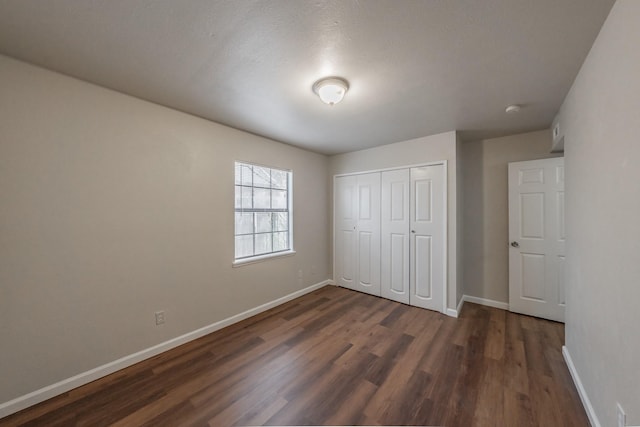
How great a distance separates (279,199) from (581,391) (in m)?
3.49

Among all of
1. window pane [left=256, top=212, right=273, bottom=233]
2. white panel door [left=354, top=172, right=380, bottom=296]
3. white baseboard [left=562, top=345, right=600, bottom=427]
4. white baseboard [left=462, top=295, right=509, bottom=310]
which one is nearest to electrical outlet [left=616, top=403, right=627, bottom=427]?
white baseboard [left=562, top=345, right=600, bottom=427]

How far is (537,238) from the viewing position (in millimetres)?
2918

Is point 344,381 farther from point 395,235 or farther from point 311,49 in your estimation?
point 311,49

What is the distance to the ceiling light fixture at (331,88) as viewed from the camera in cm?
182

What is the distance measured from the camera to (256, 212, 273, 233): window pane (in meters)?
3.27

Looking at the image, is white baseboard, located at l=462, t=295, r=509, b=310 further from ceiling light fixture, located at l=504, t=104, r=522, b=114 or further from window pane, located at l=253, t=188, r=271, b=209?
window pane, located at l=253, t=188, r=271, b=209

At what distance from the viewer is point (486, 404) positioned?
1.61m

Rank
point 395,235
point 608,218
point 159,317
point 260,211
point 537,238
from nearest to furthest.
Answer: point 608,218 → point 159,317 → point 537,238 → point 260,211 → point 395,235

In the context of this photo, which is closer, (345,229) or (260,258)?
(260,258)

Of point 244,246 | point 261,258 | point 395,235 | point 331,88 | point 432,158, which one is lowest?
point 261,258

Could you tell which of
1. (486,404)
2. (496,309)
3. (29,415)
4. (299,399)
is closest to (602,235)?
(486,404)

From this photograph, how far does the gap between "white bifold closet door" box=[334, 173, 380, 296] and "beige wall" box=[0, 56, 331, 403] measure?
75.9 inches

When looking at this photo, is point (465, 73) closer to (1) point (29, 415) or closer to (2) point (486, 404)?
(2) point (486, 404)

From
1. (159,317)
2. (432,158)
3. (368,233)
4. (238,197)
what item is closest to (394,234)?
(368,233)
